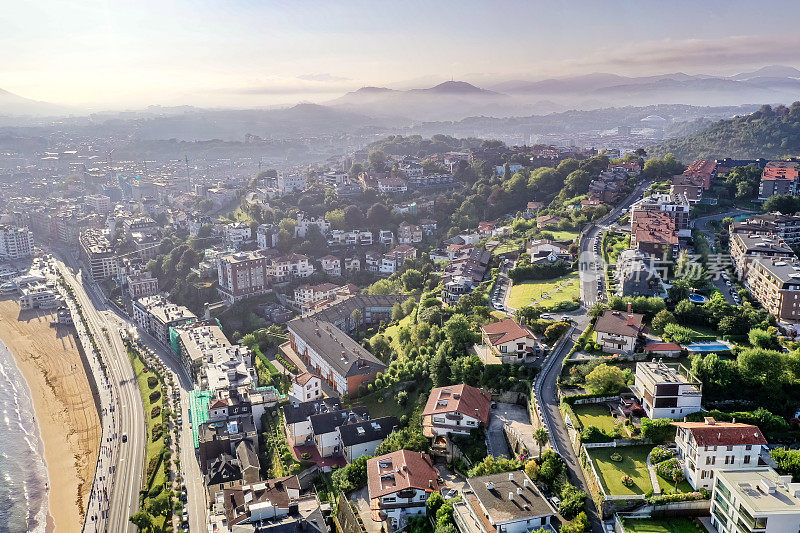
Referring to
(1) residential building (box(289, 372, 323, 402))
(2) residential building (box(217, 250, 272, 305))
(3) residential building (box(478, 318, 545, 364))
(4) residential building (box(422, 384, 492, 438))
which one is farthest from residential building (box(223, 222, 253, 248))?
(4) residential building (box(422, 384, 492, 438))

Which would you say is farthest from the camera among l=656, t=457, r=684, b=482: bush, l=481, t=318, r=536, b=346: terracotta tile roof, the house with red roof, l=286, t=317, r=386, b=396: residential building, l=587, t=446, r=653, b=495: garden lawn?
l=286, t=317, r=386, b=396: residential building

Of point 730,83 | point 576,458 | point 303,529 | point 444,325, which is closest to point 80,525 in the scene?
point 303,529

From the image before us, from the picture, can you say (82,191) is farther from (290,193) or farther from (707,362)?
(707,362)

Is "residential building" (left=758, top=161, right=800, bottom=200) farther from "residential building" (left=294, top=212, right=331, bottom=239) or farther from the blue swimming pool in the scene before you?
"residential building" (left=294, top=212, right=331, bottom=239)

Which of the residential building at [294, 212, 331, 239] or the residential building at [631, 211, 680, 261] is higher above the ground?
the residential building at [631, 211, 680, 261]

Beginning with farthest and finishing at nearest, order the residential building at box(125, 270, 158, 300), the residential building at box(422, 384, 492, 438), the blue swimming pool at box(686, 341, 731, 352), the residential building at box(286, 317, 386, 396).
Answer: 1. the residential building at box(125, 270, 158, 300)
2. the residential building at box(286, 317, 386, 396)
3. the blue swimming pool at box(686, 341, 731, 352)
4. the residential building at box(422, 384, 492, 438)

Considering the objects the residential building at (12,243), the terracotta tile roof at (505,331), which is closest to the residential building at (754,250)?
the terracotta tile roof at (505,331)

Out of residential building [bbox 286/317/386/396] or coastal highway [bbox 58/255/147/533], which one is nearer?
coastal highway [bbox 58/255/147/533]

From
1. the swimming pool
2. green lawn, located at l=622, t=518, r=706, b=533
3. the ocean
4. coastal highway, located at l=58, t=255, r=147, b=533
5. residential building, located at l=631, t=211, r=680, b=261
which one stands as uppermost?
residential building, located at l=631, t=211, r=680, b=261

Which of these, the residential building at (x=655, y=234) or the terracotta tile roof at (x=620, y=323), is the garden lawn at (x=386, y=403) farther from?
the residential building at (x=655, y=234)
